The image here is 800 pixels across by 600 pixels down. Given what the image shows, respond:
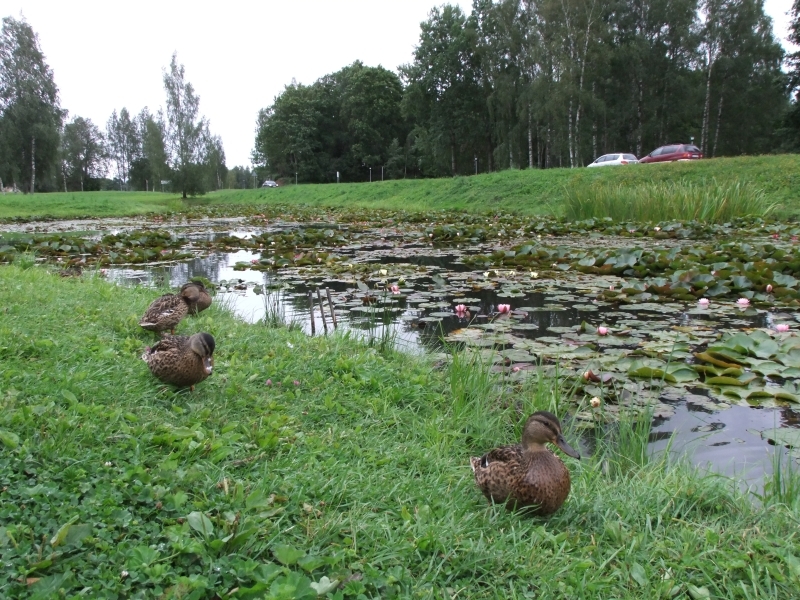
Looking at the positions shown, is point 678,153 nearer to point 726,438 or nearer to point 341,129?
point 726,438

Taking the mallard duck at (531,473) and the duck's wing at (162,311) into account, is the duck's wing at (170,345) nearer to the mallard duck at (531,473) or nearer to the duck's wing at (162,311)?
the duck's wing at (162,311)

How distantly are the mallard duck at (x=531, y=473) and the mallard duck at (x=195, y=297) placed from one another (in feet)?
11.7

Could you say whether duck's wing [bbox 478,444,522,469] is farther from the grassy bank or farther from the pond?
the pond

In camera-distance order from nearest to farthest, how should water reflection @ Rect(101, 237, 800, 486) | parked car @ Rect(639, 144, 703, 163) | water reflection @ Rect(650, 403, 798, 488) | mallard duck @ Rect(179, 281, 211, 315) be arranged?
water reflection @ Rect(650, 403, 798, 488)
water reflection @ Rect(101, 237, 800, 486)
mallard duck @ Rect(179, 281, 211, 315)
parked car @ Rect(639, 144, 703, 163)

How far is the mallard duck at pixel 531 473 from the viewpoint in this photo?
266 cm

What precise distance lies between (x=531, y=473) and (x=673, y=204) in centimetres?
1256

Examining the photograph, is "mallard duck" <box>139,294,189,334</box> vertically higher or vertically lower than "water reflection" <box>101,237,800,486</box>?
higher

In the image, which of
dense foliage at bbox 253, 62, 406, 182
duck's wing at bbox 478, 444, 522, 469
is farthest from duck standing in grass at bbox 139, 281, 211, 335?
dense foliage at bbox 253, 62, 406, 182

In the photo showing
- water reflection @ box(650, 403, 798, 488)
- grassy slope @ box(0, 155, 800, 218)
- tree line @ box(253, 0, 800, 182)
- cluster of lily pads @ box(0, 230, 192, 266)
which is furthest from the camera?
tree line @ box(253, 0, 800, 182)

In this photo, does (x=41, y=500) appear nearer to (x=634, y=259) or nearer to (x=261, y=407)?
(x=261, y=407)

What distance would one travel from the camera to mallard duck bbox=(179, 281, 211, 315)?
5473 mm

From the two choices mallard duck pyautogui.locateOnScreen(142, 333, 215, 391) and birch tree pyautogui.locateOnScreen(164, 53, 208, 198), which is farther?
birch tree pyautogui.locateOnScreen(164, 53, 208, 198)

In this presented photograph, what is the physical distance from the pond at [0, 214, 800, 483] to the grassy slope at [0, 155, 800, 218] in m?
7.21

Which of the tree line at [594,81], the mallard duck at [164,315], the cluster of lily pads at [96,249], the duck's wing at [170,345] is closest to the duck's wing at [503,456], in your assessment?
the duck's wing at [170,345]
